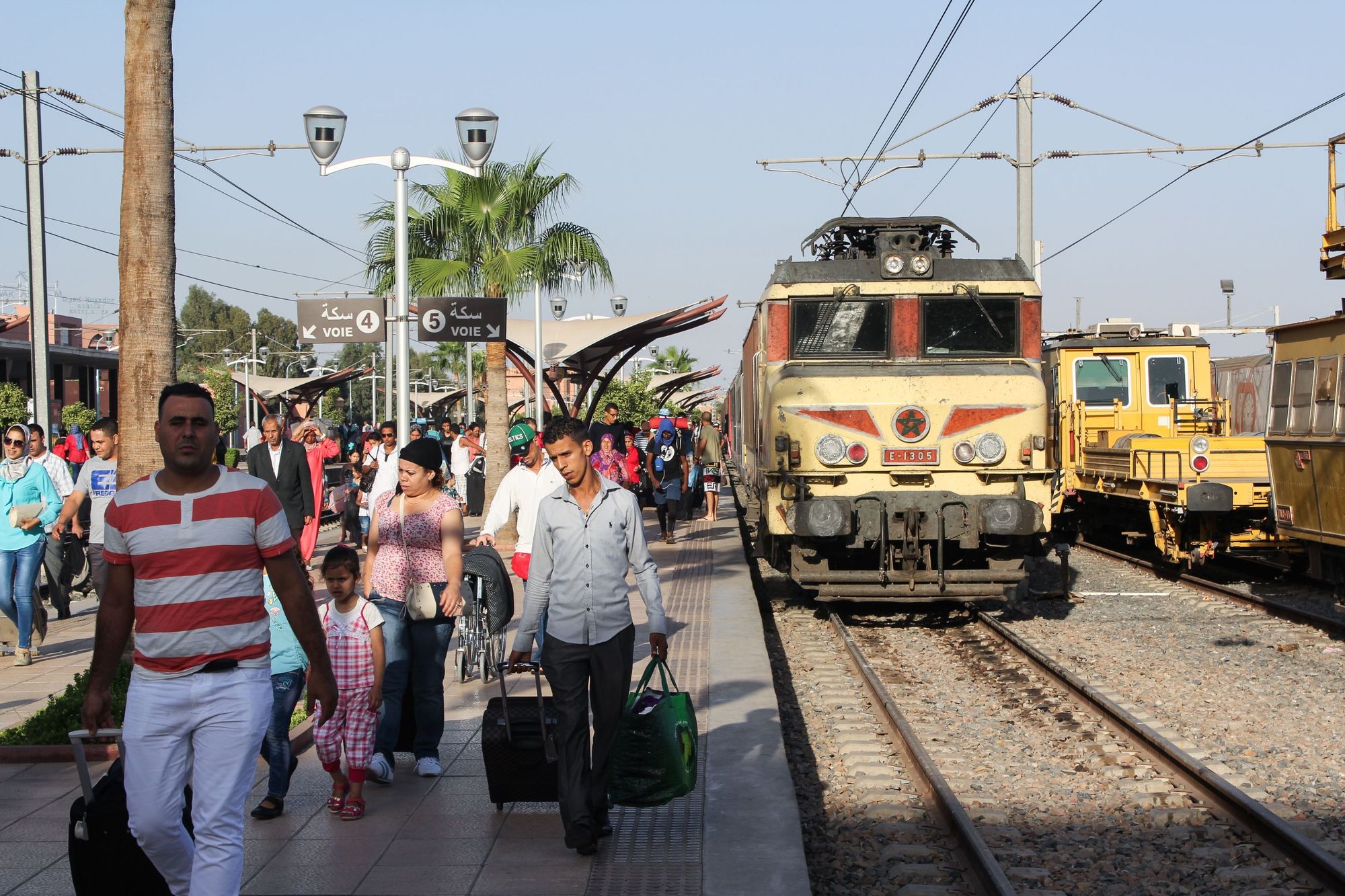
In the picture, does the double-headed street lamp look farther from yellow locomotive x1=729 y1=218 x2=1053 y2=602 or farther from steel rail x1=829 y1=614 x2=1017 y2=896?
steel rail x1=829 y1=614 x2=1017 y2=896

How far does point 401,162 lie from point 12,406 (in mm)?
17438

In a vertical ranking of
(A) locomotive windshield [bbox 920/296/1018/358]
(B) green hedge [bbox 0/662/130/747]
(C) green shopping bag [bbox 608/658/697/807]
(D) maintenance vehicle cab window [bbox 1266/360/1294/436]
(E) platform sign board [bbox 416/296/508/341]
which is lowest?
(B) green hedge [bbox 0/662/130/747]

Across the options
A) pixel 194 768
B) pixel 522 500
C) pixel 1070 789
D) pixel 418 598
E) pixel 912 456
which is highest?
pixel 912 456

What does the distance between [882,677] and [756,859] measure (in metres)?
5.31

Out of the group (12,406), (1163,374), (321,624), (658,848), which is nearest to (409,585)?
(321,624)

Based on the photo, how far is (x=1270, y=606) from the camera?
13445 millimetres

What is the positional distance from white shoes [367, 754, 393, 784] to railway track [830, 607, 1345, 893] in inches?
108

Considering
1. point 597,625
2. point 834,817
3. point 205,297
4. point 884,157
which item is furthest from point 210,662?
point 205,297

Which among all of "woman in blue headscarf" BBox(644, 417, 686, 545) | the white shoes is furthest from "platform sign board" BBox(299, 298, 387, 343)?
the white shoes

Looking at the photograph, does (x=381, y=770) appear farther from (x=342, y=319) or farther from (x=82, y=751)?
(x=342, y=319)

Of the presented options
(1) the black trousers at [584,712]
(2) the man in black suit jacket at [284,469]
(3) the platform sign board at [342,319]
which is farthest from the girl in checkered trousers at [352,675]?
(3) the platform sign board at [342,319]

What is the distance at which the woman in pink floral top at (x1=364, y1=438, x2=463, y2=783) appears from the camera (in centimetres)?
693

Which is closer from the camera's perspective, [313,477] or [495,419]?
[313,477]

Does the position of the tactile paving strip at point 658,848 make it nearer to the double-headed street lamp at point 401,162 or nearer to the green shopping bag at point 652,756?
the green shopping bag at point 652,756
